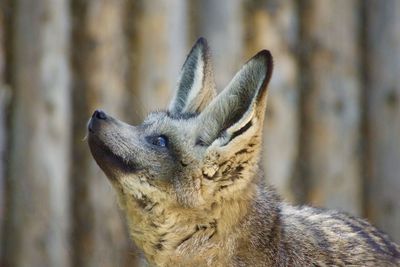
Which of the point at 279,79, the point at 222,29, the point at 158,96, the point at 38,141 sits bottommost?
the point at 38,141

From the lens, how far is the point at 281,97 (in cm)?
958

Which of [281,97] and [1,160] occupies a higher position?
[281,97]

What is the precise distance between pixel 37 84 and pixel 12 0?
2.42ft

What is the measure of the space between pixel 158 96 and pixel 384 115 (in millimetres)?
1953

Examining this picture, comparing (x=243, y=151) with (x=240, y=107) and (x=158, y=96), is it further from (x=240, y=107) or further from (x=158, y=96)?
(x=158, y=96)

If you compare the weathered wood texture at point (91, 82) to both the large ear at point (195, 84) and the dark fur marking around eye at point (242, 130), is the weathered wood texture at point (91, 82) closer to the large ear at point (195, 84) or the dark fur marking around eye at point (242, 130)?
the large ear at point (195, 84)

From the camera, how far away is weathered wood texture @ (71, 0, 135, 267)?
9.16 m

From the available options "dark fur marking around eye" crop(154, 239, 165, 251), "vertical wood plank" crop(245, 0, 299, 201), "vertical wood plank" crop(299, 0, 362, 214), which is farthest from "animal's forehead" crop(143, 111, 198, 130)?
"vertical wood plank" crop(299, 0, 362, 214)

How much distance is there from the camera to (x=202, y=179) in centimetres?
564

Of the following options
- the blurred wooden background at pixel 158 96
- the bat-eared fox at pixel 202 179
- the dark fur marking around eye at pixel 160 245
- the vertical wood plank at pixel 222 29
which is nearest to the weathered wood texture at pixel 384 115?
the blurred wooden background at pixel 158 96

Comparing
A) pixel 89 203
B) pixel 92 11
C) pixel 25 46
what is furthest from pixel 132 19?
pixel 89 203

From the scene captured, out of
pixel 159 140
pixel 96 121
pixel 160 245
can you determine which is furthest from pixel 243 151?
pixel 96 121

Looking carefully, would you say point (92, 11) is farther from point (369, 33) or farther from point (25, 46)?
point (369, 33)

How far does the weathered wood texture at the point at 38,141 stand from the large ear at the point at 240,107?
3518 millimetres
